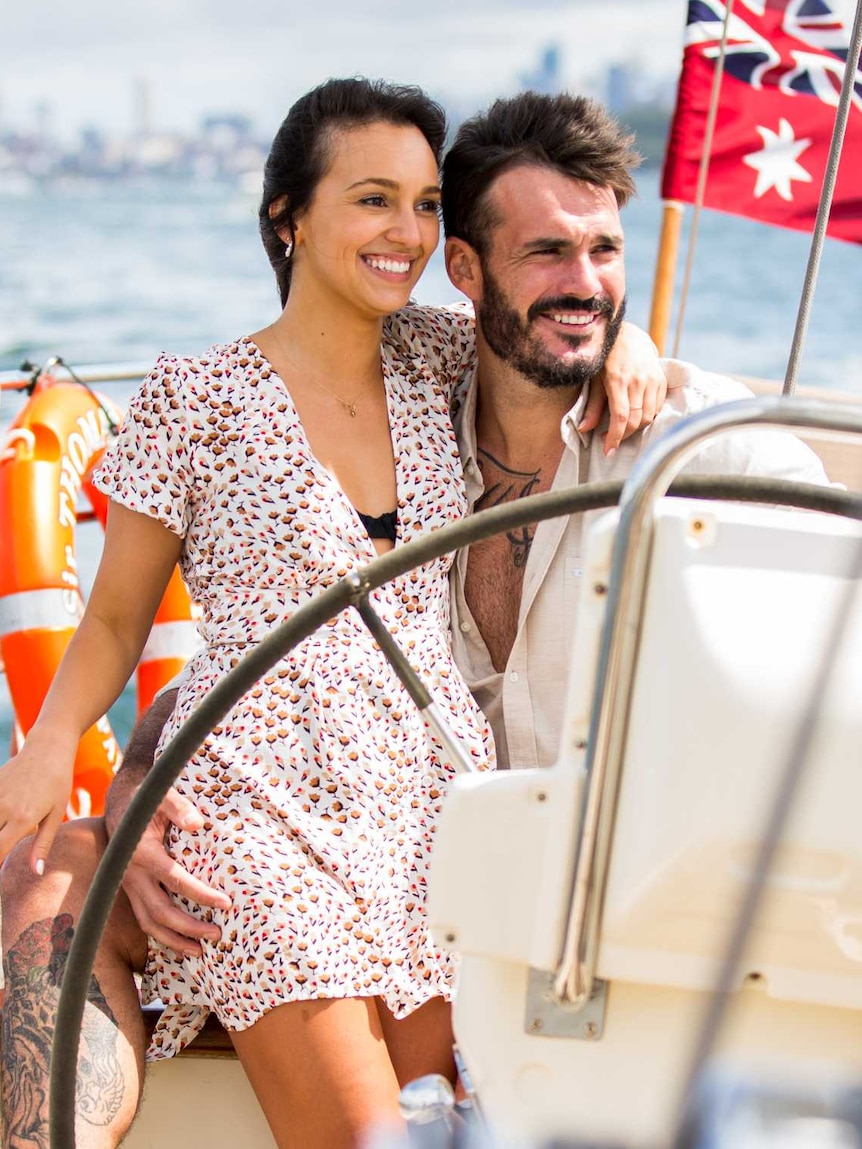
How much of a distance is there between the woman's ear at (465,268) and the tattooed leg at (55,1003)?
1.00 m

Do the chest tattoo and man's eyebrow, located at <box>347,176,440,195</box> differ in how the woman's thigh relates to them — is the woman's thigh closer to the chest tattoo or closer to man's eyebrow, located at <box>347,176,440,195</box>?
the chest tattoo

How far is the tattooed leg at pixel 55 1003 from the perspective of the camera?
160cm

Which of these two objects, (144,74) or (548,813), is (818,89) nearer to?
(548,813)

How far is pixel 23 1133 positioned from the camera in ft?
5.16

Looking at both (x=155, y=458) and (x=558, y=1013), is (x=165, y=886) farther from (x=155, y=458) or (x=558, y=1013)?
(x=558, y=1013)

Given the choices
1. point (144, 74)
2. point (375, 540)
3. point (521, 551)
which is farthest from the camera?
point (144, 74)

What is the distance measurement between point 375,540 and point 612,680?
3.11ft

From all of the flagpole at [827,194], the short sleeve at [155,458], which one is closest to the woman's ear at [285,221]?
the short sleeve at [155,458]

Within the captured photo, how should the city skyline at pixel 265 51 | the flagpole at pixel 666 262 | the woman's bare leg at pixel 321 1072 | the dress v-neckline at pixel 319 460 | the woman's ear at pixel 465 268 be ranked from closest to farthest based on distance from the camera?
1. the woman's bare leg at pixel 321 1072
2. the dress v-neckline at pixel 319 460
3. the woman's ear at pixel 465 268
4. the flagpole at pixel 666 262
5. the city skyline at pixel 265 51

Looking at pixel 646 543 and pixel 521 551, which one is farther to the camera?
pixel 521 551

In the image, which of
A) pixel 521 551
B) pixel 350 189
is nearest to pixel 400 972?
pixel 521 551

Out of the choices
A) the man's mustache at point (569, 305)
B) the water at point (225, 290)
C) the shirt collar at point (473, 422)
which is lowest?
the water at point (225, 290)

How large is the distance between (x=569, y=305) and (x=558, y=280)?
0.04 meters

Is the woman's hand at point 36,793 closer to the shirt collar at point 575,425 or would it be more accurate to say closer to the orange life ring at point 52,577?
the shirt collar at point 575,425
